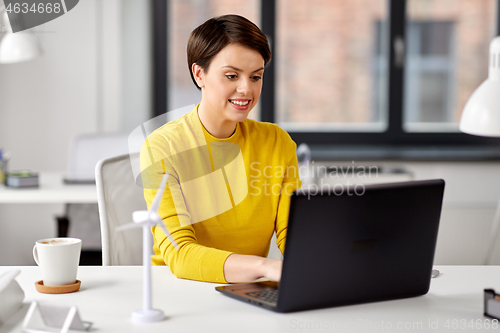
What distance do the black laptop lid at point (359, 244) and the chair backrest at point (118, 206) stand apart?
685 millimetres

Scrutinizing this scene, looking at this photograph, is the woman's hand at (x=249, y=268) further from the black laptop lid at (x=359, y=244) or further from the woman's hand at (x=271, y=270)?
the black laptop lid at (x=359, y=244)

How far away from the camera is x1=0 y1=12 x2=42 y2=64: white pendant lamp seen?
→ 8.70ft

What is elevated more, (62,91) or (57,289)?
(62,91)

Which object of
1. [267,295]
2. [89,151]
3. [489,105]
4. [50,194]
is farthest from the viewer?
[89,151]

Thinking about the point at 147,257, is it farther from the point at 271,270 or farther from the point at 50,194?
the point at 50,194

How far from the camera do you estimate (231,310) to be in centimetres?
99

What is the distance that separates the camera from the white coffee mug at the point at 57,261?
1063mm

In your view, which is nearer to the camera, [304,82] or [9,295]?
[9,295]

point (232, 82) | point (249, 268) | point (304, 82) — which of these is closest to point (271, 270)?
point (249, 268)

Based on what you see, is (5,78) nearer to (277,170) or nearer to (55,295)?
(277,170)

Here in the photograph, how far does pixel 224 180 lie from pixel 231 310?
57 cm

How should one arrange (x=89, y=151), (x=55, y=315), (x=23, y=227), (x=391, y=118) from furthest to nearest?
1. (x=391, y=118)
2. (x=23, y=227)
3. (x=89, y=151)
4. (x=55, y=315)

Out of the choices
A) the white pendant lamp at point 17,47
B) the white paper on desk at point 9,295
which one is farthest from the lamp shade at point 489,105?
the white pendant lamp at point 17,47

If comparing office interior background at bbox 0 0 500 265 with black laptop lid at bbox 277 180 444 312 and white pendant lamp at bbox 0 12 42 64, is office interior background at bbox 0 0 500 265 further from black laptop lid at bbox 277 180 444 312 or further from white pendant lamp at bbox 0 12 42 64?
black laptop lid at bbox 277 180 444 312
